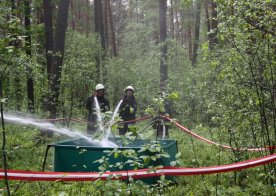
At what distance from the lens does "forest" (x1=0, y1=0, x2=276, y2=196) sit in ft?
14.9

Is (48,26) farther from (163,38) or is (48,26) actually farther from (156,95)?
(156,95)

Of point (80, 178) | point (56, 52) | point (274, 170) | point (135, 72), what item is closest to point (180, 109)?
point (135, 72)

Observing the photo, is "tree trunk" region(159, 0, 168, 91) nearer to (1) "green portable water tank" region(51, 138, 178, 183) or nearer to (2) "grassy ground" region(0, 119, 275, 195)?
(2) "grassy ground" region(0, 119, 275, 195)

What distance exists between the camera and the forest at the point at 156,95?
4535 millimetres

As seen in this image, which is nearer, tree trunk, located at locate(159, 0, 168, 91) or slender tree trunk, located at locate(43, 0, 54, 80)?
slender tree trunk, located at locate(43, 0, 54, 80)

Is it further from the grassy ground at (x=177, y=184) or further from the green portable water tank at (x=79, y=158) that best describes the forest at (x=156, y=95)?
the green portable water tank at (x=79, y=158)

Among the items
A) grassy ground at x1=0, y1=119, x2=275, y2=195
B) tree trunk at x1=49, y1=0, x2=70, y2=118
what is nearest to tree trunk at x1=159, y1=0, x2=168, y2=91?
tree trunk at x1=49, y1=0, x2=70, y2=118

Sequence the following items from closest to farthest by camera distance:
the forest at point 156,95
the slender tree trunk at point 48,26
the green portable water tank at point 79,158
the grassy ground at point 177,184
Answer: the grassy ground at point 177,184 < the forest at point 156,95 < the green portable water tank at point 79,158 < the slender tree trunk at point 48,26

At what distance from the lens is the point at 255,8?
5445 mm

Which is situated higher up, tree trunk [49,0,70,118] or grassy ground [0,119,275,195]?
tree trunk [49,0,70,118]

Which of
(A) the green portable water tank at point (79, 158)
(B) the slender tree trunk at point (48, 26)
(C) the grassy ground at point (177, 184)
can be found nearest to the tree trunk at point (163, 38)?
(B) the slender tree trunk at point (48, 26)

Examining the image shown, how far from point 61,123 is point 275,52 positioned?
8.60 metres

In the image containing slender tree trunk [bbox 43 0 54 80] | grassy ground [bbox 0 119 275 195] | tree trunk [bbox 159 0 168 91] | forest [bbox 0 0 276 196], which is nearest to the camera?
grassy ground [bbox 0 119 275 195]

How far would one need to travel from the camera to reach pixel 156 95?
14.8 ft
